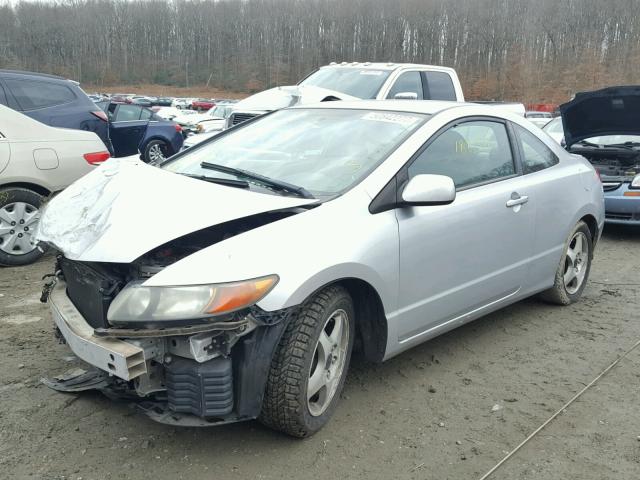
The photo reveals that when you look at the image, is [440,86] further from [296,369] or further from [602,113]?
[296,369]

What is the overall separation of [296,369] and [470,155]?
191cm

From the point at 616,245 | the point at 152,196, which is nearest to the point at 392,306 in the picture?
the point at 152,196

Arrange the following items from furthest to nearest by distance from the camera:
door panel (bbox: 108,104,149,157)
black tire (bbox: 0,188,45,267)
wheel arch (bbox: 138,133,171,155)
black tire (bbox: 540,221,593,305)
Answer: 1. wheel arch (bbox: 138,133,171,155)
2. door panel (bbox: 108,104,149,157)
3. black tire (bbox: 0,188,45,267)
4. black tire (bbox: 540,221,593,305)

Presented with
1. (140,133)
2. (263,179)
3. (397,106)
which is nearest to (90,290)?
(263,179)

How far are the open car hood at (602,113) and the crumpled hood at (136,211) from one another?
530 centimetres

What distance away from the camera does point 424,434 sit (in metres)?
2.96

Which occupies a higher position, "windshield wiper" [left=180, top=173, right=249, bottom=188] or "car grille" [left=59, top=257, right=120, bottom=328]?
"windshield wiper" [left=180, top=173, right=249, bottom=188]

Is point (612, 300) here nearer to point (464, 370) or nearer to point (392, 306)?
point (464, 370)

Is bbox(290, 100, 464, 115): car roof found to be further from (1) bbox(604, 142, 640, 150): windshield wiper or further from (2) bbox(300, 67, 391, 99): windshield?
(1) bbox(604, 142, 640, 150): windshield wiper

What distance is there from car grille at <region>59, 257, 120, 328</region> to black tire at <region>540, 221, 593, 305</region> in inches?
131

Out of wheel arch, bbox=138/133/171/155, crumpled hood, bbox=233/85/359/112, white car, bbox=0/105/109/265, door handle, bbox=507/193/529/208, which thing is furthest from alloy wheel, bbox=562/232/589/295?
wheel arch, bbox=138/133/171/155

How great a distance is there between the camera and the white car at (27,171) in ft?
18.4

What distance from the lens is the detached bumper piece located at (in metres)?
2.44

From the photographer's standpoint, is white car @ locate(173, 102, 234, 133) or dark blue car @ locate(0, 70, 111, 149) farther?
white car @ locate(173, 102, 234, 133)
